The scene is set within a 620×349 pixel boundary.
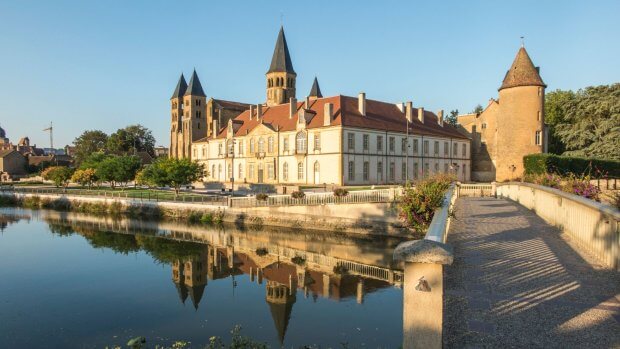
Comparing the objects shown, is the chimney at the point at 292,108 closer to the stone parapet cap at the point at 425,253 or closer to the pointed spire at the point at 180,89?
the pointed spire at the point at 180,89

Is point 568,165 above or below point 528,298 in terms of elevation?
above

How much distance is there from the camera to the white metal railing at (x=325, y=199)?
81.7ft

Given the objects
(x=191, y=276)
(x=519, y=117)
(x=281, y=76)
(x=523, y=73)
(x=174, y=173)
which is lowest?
(x=191, y=276)

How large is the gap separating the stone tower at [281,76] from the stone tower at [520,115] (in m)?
31.6

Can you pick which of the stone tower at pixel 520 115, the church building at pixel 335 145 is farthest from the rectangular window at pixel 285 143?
the stone tower at pixel 520 115

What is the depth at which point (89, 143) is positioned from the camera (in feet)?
309

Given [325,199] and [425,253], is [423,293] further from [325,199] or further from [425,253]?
[325,199]

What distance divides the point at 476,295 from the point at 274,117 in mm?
46436

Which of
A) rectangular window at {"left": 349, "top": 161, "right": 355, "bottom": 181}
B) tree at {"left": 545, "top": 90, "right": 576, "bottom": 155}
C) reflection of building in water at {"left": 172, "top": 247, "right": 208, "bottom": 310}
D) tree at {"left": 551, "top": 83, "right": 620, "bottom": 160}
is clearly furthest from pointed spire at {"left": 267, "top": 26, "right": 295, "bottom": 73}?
reflection of building in water at {"left": 172, "top": 247, "right": 208, "bottom": 310}

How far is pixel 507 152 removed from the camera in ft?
139

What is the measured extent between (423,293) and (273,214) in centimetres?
2448

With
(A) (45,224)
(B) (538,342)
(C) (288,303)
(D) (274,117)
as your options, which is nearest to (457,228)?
(C) (288,303)

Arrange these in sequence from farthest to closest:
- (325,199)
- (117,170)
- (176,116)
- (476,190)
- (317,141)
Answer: (176,116) → (117,170) → (317,141) → (476,190) → (325,199)

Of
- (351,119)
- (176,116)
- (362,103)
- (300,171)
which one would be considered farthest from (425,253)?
(176,116)
